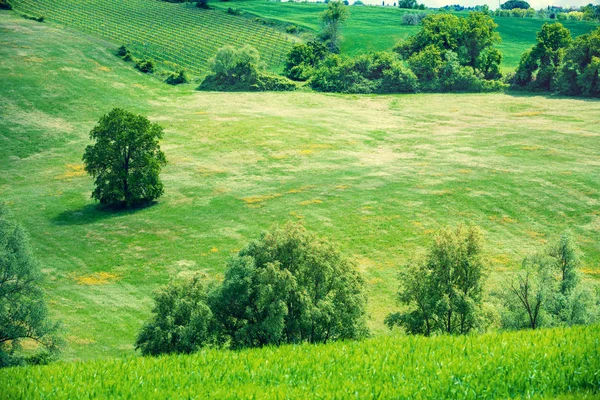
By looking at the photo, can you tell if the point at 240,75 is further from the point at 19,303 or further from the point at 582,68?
the point at 19,303

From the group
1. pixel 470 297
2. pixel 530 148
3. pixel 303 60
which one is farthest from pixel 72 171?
pixel 303 60

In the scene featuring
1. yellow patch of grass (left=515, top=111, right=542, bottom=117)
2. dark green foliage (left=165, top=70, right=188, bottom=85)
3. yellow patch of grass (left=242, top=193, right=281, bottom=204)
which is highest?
yellow patch of grass (left=515, top=111, right=542, bottom=117)

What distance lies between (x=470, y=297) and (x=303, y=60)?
11774 cm

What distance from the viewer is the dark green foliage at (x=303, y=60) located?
470ft

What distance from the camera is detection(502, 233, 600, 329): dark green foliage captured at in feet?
129

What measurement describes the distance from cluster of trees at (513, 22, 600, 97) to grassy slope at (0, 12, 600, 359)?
8406mm

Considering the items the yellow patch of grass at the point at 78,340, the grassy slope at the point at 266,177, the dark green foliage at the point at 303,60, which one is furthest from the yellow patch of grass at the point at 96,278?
the dark green foliage at the point at 303,60

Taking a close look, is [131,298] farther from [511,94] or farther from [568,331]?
[511,94]

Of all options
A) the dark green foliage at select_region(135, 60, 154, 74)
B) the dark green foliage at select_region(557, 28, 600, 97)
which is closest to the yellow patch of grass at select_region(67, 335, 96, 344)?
the dark green foliage at select_region(135, 60, 154, 74)

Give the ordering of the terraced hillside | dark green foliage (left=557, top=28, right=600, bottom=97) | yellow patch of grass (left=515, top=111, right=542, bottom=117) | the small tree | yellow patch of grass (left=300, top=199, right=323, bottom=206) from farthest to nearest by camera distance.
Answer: the small tree, the terraced hillside, dark green foliage (left=557, top=28, right=600, bottom=97), yellow patch of grass (left=515, top=111, right=542, bottom=117), yellow patch of grass (left=300, top=199, right=323, bottom=206)

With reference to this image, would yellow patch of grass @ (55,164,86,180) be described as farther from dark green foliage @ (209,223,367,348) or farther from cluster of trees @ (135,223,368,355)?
dark green foliage @ (209,223,367,348)

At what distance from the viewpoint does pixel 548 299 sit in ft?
133

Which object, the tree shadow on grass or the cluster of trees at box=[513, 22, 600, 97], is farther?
the cluster of trees at box=[513, 22, 600, 97]

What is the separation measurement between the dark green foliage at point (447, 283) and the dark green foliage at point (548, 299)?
264cm
